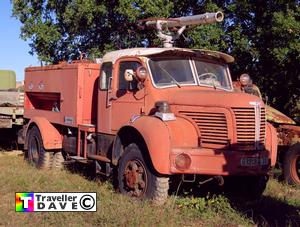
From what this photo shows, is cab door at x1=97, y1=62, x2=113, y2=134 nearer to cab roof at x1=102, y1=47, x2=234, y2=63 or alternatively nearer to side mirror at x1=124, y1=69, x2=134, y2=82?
cab roof at x1=102, y1=47, x2=234, y2=63

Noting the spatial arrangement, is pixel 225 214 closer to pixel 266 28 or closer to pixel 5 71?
pixel 266 28

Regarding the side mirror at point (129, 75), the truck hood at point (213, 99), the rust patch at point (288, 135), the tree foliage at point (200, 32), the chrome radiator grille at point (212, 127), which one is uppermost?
the tree foliage at point (200, 32)

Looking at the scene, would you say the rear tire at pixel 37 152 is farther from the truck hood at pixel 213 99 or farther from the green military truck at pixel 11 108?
the truck hood at pixel 213 99

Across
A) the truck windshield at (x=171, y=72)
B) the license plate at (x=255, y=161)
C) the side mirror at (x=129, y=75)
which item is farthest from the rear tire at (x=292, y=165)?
the side mirror at (x=129, y=75)

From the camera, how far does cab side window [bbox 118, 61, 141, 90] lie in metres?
8.67

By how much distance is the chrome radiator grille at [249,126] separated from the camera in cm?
751

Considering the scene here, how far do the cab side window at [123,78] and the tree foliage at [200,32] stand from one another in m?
5.78

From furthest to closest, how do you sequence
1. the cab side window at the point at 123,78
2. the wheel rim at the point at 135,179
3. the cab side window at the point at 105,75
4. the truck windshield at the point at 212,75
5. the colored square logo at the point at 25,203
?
the cab side window at the point at 105,75 → the truck windshield at the point at 212,75 → the cab side window at the point at 123,78 → the wheel rim at the point at 135,179 → the colored square logo at the point at 25,203

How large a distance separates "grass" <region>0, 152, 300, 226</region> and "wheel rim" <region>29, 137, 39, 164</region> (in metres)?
1.96

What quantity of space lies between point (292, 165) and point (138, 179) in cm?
381

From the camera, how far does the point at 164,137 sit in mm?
7371

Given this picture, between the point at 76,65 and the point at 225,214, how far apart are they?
4.50m

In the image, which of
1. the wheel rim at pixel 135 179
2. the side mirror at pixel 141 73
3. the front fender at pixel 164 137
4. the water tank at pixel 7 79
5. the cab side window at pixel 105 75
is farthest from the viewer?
the water tank at pixel 7 79

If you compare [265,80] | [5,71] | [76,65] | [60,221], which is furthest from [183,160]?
[5,71]
